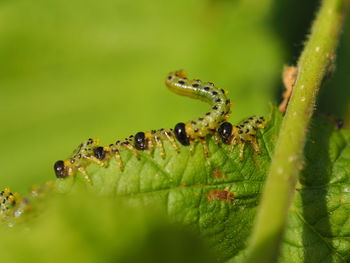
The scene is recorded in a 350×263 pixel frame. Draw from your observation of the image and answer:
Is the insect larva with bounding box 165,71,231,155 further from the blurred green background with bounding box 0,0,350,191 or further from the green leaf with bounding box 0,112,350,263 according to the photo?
the blurred green background with bounding box 0,0,350,191

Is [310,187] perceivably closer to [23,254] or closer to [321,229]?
[321,229]

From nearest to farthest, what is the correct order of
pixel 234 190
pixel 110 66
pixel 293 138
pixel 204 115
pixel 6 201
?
1. pixel 293 138
2. pixel 234 190
3. pixel 6 201
4. pixel 204 115
5. pixel 110 66

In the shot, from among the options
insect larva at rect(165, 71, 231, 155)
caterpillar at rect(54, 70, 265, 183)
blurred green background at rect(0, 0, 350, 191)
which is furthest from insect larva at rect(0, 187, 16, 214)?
blurred green background at rect(0, 0, 350, 191)

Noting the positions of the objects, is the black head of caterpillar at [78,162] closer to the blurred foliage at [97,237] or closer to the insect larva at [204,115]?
the insect larva at [204,115]

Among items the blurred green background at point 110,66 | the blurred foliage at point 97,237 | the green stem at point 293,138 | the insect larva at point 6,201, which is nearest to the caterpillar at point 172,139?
the insect larva at point 6,201

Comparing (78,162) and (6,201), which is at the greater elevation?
(78,162)

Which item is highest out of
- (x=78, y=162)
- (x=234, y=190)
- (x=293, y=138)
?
(x=293, y=138)

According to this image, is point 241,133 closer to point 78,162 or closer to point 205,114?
point 205,114

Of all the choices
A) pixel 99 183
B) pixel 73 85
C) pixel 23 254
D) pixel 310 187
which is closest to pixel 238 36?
pixel 73 85

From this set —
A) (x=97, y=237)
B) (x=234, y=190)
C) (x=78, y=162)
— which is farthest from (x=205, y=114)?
(x=97, y=237)
